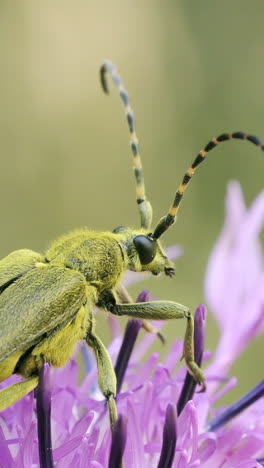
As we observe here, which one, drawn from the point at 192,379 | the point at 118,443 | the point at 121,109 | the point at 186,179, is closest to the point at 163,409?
the point at 192,379

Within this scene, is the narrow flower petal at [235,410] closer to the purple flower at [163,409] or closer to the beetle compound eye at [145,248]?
the purple flower at [163,409]

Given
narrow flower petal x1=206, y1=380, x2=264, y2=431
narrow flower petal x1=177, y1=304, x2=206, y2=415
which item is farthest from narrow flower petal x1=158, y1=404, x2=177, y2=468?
narrow flower petal x1=206, y1=380, x2=264, y2=431

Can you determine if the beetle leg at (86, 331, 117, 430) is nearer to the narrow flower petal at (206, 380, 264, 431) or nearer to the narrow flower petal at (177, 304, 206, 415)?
the narrow flower petal at (177, 304, 206, 415)

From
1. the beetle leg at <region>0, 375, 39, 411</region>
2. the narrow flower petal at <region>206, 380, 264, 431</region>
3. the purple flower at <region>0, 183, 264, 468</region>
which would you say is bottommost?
the narrow flower petal at <region>206, 380, 264, 431</region>

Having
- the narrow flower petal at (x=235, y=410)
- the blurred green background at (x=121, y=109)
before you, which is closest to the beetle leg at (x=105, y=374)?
the narrow flower petal at (x=235, y=410)

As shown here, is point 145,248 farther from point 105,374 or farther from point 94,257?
point 105,374
